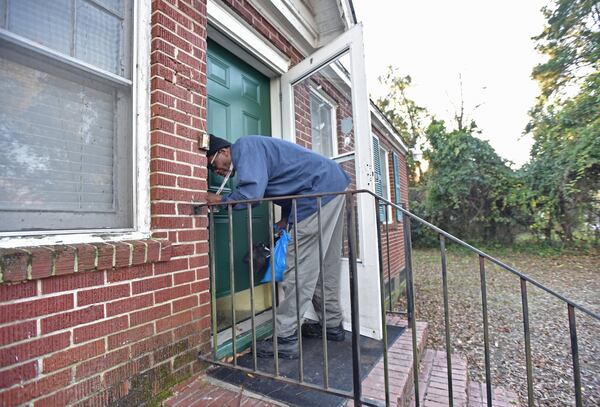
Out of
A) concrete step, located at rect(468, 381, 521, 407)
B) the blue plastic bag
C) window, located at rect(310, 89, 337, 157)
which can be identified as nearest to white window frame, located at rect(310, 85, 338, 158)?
window, located at rect(310, 89, 337, 157)

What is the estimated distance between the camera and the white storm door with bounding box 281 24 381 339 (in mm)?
2416

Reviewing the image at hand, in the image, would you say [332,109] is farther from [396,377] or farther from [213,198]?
[396,377]

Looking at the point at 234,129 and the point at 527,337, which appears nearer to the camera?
the point at 527,337

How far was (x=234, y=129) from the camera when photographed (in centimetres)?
259

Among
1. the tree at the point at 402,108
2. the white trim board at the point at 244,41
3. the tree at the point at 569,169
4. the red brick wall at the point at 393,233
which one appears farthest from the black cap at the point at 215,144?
the tree at the point at 402,108

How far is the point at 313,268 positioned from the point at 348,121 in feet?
4.75

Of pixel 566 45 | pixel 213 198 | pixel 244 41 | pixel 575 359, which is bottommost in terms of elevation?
pixel 575 359

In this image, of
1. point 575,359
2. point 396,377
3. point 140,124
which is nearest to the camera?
point 575,359

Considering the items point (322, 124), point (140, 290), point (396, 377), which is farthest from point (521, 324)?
point (140, 290)

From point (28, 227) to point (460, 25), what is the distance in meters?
17.0

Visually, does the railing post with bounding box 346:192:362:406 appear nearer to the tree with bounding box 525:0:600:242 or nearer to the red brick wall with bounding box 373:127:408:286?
the red brick wall with bounding box 373:127:408:286

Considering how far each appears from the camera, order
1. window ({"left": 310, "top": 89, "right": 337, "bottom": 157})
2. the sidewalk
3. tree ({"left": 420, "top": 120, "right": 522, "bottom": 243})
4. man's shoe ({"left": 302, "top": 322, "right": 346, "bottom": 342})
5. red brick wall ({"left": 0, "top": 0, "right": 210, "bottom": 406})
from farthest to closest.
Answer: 1. tree ({"left": 420, "top": 120, "right": 522, "bottom": 243})
2. window ({"left": 310, "top": 89, "right": 337, "bottom": 157})
3. man's shoe ({"left": 302, "top": 322, "right": 346, "bottom": 342})
4. the sidewalk
5. red brick wall ({"left": 0, "top": 0, "right": 210, "bottom": 406})

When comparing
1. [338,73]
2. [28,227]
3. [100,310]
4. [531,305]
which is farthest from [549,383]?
[28,227]

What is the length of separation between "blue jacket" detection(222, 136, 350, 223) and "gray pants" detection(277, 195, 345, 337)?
0.36ft
